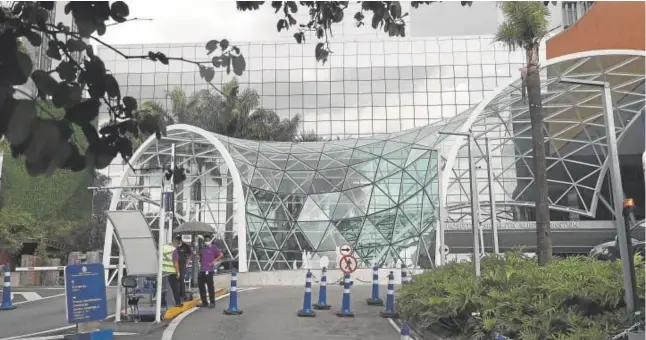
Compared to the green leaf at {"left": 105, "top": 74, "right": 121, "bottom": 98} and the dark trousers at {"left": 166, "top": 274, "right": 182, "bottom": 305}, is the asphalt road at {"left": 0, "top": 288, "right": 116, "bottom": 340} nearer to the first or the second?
the dark trousers at {"left": 166, "top": 274, "right": 182, "bottom": 305}

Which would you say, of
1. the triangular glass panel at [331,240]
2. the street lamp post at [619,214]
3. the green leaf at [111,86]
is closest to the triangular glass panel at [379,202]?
the triangular glass panel at [331,240]

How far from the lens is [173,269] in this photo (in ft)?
45.7

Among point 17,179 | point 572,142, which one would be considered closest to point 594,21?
point 572,142

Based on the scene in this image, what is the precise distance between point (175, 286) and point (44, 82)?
466 inches

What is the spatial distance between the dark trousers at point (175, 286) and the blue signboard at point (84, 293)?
15.6 ft

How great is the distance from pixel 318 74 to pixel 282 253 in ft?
101

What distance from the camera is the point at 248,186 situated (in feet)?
114

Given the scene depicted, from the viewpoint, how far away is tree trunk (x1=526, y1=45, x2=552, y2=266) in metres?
16.2

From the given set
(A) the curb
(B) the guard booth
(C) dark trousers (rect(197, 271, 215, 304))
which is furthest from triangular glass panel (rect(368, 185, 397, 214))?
(B) the guard booth

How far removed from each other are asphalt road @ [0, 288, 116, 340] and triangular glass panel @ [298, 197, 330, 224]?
1841cm

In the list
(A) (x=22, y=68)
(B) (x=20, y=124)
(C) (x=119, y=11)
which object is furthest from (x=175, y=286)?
(B) (x=20, y=124)

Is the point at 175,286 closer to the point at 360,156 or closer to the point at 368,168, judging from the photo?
the point at 368,168

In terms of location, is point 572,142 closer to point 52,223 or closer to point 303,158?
point 303,158

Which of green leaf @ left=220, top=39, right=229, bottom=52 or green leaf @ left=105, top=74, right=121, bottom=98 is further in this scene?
green leaf @ left=220, top=39, right=229, bottom=52
